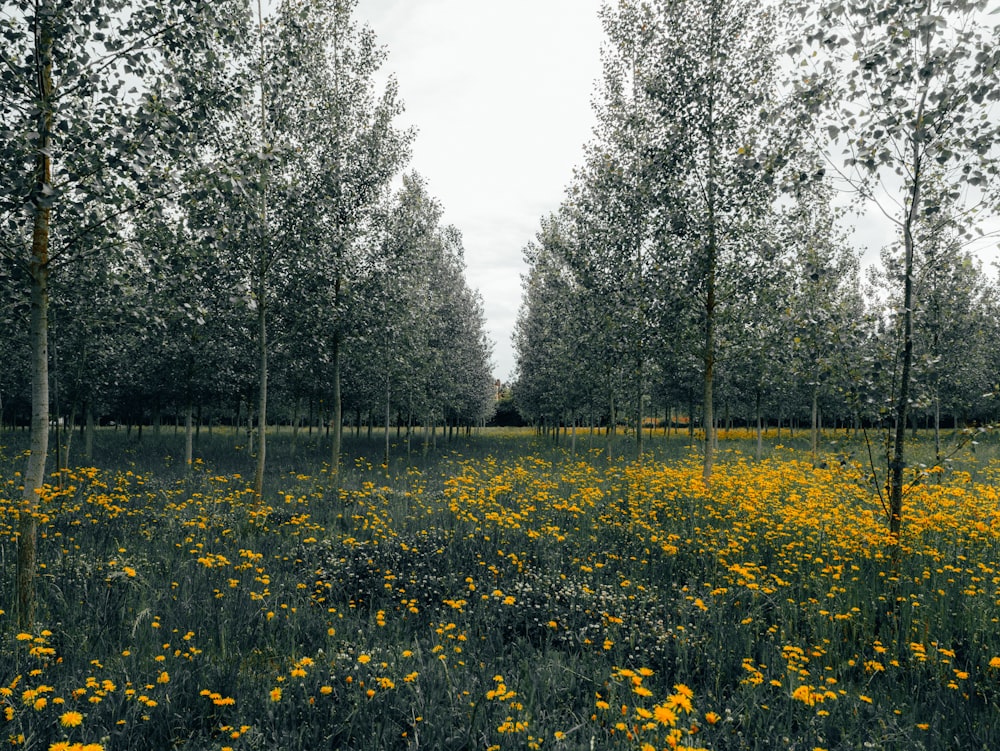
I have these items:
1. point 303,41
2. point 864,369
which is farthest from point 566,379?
point 864,369

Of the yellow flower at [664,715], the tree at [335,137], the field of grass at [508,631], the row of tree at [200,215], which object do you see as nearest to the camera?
the yellow flower at [664,715]

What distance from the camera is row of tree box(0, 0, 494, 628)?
5.29m

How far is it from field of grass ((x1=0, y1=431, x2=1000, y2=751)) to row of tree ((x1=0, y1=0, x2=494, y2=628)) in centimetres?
161

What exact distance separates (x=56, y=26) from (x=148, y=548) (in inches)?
262

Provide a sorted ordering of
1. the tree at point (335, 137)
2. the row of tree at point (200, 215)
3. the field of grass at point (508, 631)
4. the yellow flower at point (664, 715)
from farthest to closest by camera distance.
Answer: the tree at point (335, 137) < the row of tree at point (200, 215) < the field of grass at point (508, 631) < the yellow flower at point (664, 715)

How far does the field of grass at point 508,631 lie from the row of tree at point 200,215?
1615 millimetres

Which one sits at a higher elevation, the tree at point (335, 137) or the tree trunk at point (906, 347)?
the tree at point (335, 137)

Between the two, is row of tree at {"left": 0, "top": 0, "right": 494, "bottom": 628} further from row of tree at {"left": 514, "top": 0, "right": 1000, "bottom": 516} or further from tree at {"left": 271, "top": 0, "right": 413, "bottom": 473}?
row of tree at {"left": 514, "top": 0, "right": 1000, "bottom": 516}

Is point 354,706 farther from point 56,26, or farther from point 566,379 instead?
point 566,379

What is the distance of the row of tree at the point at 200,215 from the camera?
529cm

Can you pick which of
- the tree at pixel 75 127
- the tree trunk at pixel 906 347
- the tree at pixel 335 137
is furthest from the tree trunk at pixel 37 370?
the tree trunk at pixel 906 347

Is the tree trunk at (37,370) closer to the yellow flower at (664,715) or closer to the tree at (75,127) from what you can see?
the tree at (75,127)

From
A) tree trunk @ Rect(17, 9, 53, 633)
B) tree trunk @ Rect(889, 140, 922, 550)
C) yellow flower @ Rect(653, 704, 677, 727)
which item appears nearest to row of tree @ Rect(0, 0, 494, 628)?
tree trunk @ Rect(17, 9, 53, 633)

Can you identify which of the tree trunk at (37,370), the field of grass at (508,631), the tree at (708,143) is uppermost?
the tree at (708,143)
